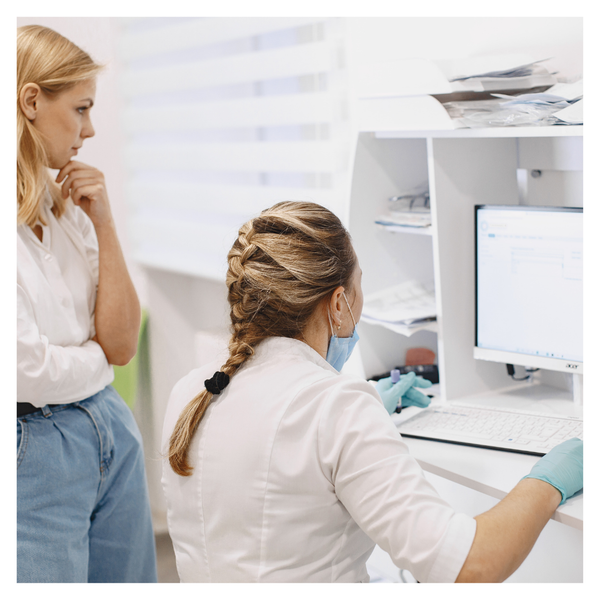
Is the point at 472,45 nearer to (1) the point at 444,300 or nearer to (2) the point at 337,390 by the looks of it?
(1) the point at 444,300

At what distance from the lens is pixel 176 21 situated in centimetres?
228

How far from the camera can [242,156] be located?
211 cm

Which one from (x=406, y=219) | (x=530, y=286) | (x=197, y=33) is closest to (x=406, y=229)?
(x=406, y=219)

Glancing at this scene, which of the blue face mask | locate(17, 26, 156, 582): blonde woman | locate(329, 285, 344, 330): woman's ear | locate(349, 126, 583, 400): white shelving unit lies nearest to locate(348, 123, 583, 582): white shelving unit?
locate(349, 126, 583, 400): white shelving unit

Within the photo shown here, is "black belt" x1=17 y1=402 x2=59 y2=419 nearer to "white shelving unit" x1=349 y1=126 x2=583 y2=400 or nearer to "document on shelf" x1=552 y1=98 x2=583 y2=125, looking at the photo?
"white shelving unit" x1=349 y1=126 x2=583 y2=400

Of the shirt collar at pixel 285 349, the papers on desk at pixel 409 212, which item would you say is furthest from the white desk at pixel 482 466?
the papers on desk at pixel 409 212

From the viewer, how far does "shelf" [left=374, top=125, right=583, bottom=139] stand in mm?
1186

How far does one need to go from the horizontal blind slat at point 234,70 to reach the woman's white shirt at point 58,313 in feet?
2.61

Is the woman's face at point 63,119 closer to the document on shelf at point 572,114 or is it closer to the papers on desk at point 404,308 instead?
the papers on desk at point 404,308

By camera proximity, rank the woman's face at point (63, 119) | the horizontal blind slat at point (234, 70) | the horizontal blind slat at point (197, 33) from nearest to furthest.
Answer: the woman's face at point (63, 119) < the horizontal blind slat at point (234, 70) < the horizontal blind slat at point (197, 33)

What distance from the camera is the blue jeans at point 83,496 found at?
122 centimetres

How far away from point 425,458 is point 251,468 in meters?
0.46

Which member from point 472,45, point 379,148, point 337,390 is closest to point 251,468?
point 337,390

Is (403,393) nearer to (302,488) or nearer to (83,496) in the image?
(302,488)
